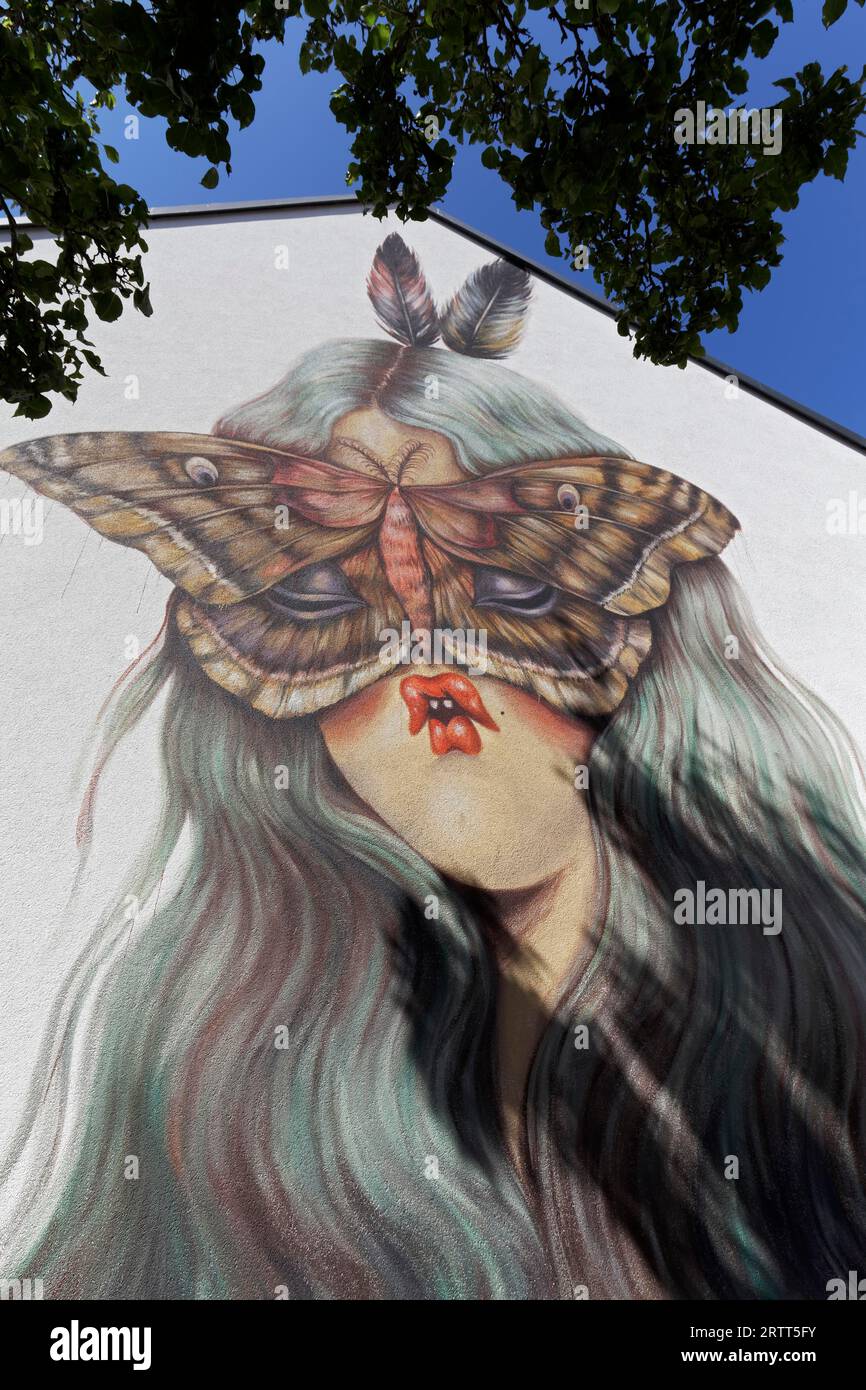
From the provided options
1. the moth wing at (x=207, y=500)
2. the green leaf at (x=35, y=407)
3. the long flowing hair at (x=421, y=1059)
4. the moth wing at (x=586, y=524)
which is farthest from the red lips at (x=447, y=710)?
the green leaf at (x=35, y=407)

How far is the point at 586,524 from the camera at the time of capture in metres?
5.50

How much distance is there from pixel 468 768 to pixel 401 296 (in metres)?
4.35

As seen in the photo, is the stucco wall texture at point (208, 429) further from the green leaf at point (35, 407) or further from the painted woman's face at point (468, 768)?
the green leaf at point (35, 407)

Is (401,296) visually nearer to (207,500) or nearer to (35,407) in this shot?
(207,500)

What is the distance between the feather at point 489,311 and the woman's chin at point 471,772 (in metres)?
3.24

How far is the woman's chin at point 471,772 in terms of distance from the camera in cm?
412

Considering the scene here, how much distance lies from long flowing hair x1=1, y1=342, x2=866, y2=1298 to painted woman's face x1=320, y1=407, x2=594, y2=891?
14cm

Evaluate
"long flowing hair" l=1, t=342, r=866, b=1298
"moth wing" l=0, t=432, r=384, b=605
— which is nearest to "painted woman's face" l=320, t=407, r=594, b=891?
"long flowing hair" l=1, t=342, r=866, b=1298

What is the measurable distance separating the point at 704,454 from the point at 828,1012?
4.18 metres

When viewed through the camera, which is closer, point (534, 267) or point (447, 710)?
point (447, 710)

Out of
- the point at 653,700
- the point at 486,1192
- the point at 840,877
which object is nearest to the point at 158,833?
the point at 486,1192

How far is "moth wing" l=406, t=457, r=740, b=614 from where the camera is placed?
17.3ft

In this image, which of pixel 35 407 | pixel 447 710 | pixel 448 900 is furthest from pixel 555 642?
pixel 35 407

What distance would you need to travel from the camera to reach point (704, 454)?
6.04 m
